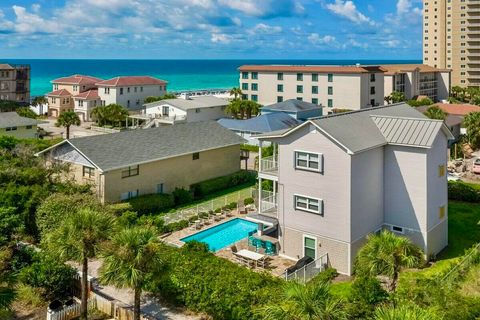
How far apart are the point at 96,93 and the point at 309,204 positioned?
238ft

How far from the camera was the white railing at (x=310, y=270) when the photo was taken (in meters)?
21.7

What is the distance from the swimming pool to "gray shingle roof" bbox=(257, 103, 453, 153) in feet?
25.0

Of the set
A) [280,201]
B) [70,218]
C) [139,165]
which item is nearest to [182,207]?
[139,165]

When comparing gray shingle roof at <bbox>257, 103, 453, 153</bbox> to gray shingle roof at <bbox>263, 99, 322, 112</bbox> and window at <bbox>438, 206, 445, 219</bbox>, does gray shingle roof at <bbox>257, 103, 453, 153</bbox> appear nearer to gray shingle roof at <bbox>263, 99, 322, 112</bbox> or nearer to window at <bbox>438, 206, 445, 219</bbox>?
window at <bbox>438, 206, 445, 219</bbox>

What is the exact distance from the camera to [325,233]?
23656 millimetres

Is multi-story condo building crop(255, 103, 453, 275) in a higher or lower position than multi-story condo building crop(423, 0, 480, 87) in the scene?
lower

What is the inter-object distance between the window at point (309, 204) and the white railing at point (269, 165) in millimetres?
3671

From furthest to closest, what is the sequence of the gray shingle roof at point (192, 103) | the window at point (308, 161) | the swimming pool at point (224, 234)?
the gray shingle roof at point (192, 103) → the swimming pool at point (224, 234) → the window at point (308, 161)

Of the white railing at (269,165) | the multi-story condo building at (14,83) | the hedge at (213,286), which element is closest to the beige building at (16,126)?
the white railing at (269,165)

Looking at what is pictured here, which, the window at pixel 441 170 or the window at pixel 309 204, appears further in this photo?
the window at pixel 441 170

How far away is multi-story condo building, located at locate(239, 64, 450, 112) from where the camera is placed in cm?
7919

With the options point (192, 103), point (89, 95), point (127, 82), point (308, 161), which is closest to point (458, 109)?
point (192, 103)

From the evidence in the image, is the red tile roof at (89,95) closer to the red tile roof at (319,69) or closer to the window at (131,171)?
the red tile roof at (319,69)

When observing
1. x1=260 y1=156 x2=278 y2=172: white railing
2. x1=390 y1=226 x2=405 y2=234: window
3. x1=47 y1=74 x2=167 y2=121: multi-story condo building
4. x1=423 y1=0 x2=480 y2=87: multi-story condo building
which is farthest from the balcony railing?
x1=423 y1=0 x2=480 y2=87: multi-story condo building
